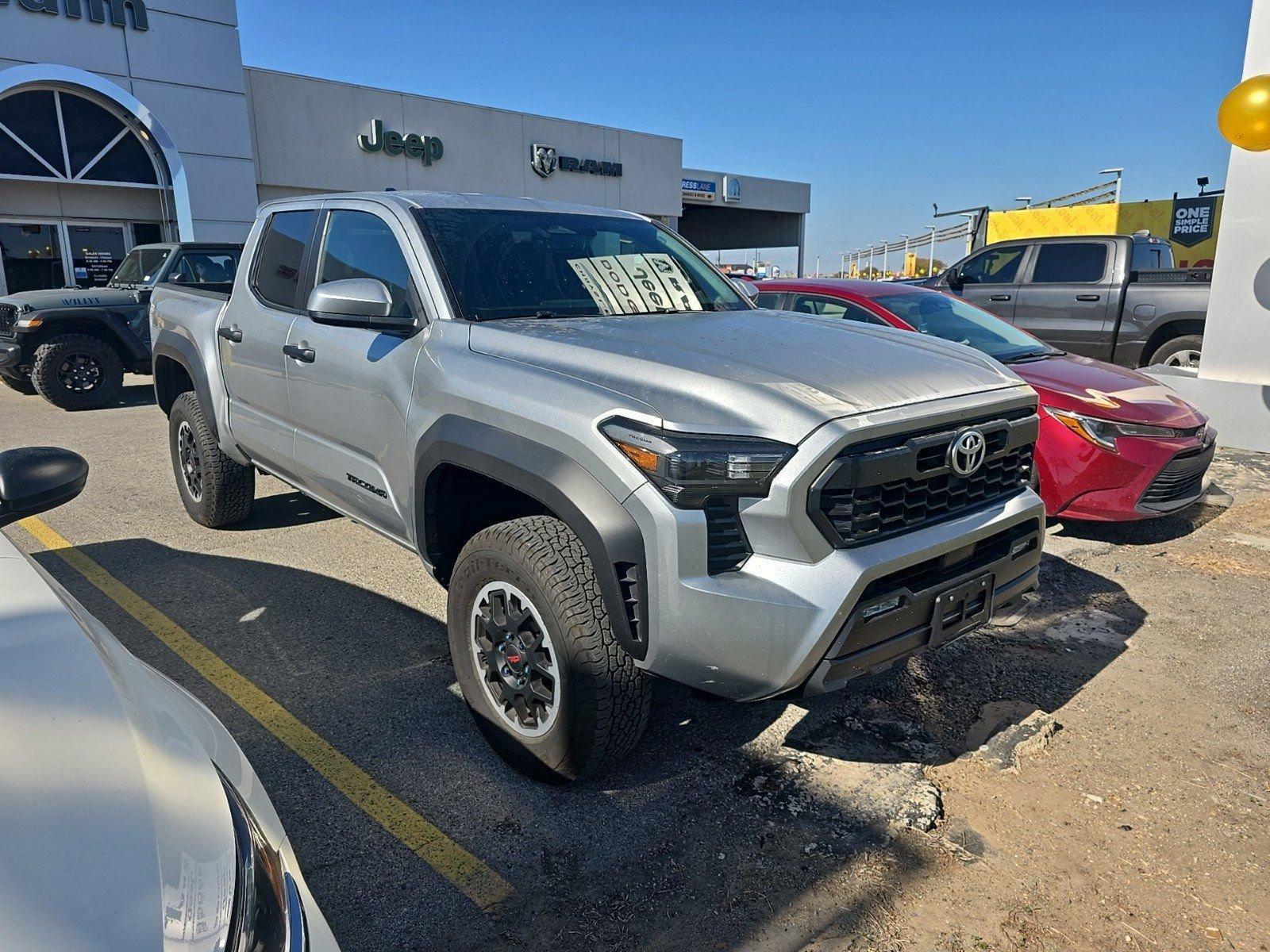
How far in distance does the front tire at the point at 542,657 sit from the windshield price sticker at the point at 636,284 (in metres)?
1.21

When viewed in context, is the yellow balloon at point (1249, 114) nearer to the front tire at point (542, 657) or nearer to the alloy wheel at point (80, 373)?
the front tire at point (542, 657)

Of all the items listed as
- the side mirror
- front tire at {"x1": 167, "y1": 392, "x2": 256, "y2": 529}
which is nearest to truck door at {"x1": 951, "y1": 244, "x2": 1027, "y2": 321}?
front tire at {"x1": 167, "y1": 392, "x2": 256, "y2": 529}

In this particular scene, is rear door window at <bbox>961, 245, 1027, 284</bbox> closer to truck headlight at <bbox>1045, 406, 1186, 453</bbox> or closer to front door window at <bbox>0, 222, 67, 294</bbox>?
truck headlight at <bbox>1045, 406, 1186, 453</bbox>

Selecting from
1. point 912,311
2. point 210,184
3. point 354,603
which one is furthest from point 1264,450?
point 210,184

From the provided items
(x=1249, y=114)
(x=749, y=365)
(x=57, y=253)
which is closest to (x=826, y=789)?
(x=749, y=365)

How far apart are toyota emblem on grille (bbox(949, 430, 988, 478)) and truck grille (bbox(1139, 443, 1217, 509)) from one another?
9.66ft

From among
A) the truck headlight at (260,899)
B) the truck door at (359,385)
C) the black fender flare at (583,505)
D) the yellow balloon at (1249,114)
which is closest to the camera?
the truck headlight at (260,899)

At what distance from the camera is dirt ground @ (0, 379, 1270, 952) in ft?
7.41

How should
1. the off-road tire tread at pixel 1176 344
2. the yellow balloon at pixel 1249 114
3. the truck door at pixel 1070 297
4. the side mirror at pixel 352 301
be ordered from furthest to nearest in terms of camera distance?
the truck door at pixel 1070 297, the off-road tire tread at pixel 1176 344, the yellow balloon at pixel 1249 114, the side mirror at pixel 352 301

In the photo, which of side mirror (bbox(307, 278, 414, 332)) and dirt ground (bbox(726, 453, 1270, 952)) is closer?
dirt ground (bbox(726, 453, 1270, 952))

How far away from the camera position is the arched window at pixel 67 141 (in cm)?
1489

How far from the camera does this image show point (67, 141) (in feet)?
50.6

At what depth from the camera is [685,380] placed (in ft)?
7.97

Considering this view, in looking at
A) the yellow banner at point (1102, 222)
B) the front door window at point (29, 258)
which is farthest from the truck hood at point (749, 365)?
the yellow banner at point (1102, 222)
